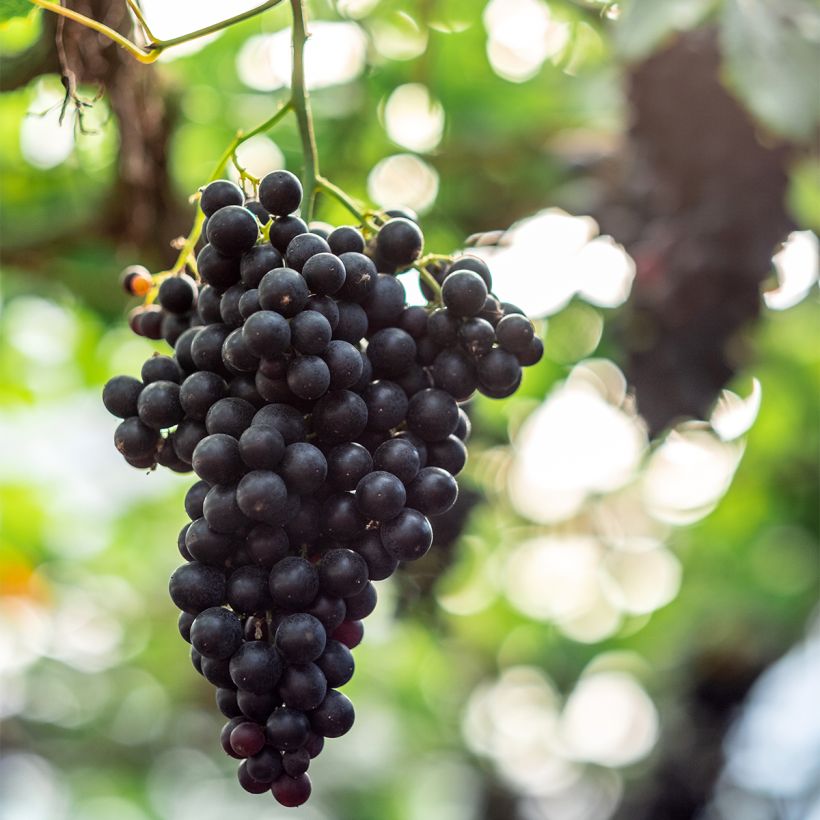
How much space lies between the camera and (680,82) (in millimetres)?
1854

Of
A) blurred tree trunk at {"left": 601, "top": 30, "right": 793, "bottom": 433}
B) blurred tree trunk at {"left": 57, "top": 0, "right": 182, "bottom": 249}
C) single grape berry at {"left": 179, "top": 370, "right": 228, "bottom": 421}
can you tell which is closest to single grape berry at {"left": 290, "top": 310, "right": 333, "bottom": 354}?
single grape berry at {"left": 179, "top": 370, "right": 228, "bottom": 421}

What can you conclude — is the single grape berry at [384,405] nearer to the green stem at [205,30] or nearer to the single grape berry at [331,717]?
the single grape berry at [331,717]

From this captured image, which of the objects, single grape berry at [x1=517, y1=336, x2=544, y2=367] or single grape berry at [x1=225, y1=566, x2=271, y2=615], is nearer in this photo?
single grape berry at [x1=225, y1=566, x2=271, y2=615]

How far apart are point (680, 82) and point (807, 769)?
339 cm

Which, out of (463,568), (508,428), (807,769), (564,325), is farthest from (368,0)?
(807,769)

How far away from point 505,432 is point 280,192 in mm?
1578

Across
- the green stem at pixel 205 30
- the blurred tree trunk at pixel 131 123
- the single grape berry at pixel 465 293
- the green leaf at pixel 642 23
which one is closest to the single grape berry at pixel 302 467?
the single grape berry at pixel 465 293

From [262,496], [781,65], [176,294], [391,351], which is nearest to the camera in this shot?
[262,496]

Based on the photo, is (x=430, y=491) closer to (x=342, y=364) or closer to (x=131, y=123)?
(x=342, y=364)

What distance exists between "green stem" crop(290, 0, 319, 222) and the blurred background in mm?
371

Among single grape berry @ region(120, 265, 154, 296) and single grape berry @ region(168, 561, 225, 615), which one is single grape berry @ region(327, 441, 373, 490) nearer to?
single grape berry @ region(168, 561, 225, 615)

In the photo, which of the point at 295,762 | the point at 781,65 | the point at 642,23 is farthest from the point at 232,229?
the point at 781,65

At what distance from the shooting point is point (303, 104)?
1.00m

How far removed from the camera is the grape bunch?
85 cm
